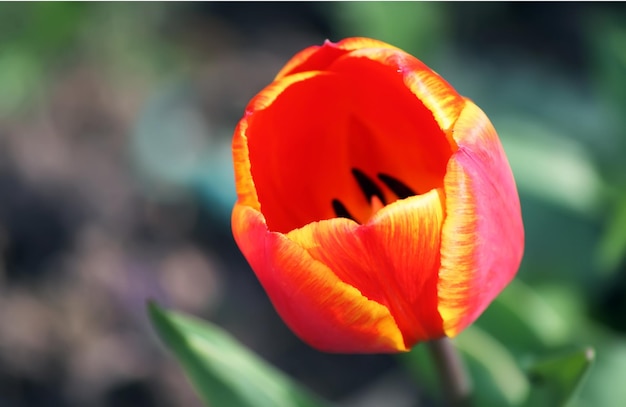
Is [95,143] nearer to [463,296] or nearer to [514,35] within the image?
[514,35]

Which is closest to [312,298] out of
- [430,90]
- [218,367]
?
[430,90]

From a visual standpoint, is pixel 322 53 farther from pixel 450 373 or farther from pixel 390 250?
pixel 450 373

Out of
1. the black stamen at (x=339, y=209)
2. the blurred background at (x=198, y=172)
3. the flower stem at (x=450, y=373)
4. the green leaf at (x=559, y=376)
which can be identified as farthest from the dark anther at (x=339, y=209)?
the blurred background at (x=198, y=172)

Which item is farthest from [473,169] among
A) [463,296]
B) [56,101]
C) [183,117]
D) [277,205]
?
[56,101]

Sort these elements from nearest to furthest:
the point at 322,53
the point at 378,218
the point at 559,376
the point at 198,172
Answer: the point at 378,218
the point at 322,53
the point at 559,376
the point at 198,172

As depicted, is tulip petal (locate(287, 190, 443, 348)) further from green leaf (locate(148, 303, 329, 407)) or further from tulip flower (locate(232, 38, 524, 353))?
green leaf (locate(148, 303, 329, 407))

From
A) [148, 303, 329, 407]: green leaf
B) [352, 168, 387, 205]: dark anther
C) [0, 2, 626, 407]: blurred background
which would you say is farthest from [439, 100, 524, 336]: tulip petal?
[0, 2, 626, 407]: blurred background

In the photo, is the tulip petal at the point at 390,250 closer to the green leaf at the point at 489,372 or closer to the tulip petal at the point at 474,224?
the tulip petal at the point at 474,224
